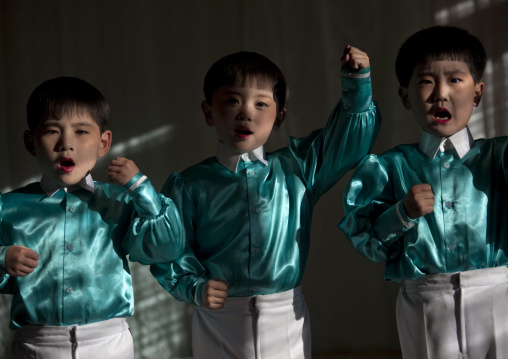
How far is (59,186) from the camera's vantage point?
1760 mm

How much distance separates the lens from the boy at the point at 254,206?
174 cm

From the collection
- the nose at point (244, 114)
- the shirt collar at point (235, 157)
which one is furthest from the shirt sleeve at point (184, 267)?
the nose at point (244, 114)

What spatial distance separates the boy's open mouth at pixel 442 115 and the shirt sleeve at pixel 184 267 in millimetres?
643

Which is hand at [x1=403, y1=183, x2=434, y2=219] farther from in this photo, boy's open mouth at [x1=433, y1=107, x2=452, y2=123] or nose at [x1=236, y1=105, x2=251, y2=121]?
nose at [x1=236, y1=105, x2=251, y2=121]

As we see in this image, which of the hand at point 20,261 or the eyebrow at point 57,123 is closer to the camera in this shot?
the hand at point 20,261

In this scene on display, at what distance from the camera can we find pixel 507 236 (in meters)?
1.71

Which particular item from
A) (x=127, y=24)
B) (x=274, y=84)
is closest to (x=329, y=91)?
(x=127, y=24)

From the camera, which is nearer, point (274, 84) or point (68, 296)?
point (68, 296)

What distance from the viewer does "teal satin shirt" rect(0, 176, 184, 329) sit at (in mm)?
1679

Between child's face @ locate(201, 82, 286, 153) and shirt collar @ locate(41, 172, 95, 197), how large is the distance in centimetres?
36

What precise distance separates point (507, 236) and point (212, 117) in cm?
79

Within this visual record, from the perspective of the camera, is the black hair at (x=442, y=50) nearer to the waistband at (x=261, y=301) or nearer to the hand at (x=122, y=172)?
the waistband at (x=261, y=301)

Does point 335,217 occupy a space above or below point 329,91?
below

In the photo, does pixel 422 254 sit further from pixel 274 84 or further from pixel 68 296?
pixel 68 296
